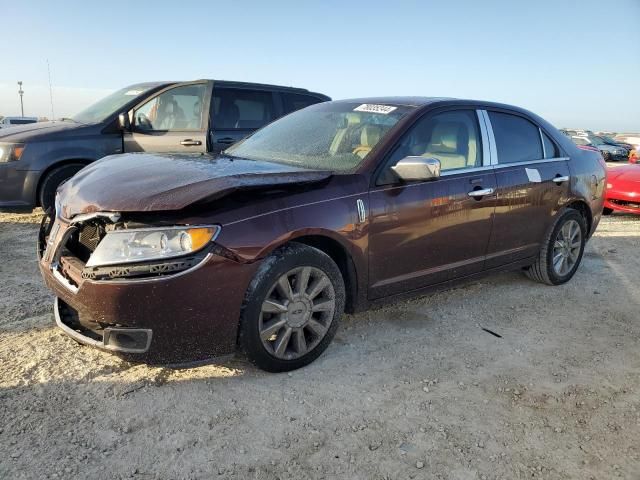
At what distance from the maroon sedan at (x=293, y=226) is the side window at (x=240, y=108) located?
258cm

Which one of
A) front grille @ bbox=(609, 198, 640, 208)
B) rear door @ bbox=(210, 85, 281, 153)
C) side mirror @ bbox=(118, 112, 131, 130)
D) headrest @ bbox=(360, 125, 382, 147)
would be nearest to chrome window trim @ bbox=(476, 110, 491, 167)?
headrest @ bbox=(360, 125, 382, 147)

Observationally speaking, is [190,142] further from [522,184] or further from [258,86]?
[522,184]

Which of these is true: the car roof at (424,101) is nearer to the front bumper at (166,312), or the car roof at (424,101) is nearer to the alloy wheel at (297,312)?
the alloy wheel at (297,312)

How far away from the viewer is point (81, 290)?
8.33 ft

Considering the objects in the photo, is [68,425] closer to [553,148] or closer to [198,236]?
[198,236]

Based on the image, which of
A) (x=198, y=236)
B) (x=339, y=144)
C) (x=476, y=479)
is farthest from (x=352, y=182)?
(x=476, y=479)

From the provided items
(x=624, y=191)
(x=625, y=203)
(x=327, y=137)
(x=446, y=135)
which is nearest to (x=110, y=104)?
(x=327, y=137)

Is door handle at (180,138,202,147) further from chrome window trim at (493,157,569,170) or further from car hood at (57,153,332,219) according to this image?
chrome window trim at (493,157,569,170)

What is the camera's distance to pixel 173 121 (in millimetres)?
6531

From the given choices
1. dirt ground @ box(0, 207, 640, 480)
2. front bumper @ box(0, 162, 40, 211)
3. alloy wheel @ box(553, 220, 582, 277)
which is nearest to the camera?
dirt ground @ box(0, 207, 640, 480)

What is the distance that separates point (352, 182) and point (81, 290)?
1.60 m

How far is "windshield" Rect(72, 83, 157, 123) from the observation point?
6508mm

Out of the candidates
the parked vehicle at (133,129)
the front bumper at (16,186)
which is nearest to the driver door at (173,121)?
the parked vehicle at (133,129)

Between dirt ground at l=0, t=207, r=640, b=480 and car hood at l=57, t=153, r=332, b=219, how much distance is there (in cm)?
A: 95
